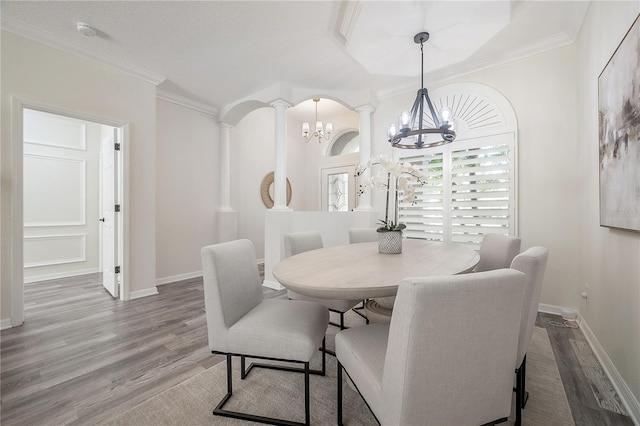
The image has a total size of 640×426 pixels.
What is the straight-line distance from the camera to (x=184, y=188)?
4125 mm

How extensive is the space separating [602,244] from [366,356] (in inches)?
80.3

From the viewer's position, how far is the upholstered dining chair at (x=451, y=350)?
0.76 metres

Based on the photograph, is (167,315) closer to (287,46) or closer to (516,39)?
(287,46)

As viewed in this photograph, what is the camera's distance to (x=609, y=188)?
169 centimetres

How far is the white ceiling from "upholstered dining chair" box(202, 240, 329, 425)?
2131mm

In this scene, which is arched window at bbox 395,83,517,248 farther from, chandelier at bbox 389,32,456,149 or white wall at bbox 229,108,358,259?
white wall at bbox 229,108,358,259

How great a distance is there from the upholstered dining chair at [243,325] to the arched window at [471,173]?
7.64 feet

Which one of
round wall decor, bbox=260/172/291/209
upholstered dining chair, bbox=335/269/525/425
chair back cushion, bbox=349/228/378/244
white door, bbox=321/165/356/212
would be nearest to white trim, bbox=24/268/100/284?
round wall decor, bbox=260/172/291/209

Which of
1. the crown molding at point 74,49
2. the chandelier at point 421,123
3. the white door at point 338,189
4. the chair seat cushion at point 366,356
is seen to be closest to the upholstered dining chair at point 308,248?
the chair seat cushion at point 366,356

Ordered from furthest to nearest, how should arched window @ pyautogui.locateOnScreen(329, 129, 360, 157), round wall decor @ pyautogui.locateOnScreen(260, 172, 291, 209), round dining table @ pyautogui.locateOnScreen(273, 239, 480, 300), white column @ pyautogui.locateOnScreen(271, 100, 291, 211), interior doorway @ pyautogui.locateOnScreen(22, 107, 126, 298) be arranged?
arched window @ pyautogui.locateOnScreen(329, 129, 360, 157) < round wall decor @ pyautogui.locateOnScreen(260, 172, 291, 209) < interior doorway @ pyautogui.locateOnScreen(22, 107, 126, 298) < white column @ pyautogui.locateOnScreen(271, 100, 291, 211) < round dining table @ pyautogui.locateOnScreen(273, 239, 480, 300)

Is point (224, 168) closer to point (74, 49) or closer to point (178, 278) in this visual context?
point (178, 278)

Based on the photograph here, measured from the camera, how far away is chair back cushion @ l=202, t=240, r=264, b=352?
1328mm

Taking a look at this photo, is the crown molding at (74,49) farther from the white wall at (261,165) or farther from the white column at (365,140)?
the white column at (365,140)

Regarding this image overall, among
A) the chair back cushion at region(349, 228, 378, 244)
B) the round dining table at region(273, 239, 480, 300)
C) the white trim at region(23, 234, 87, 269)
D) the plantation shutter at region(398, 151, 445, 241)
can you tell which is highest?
the plantation shutter at region(398, 151, 445, 241)
